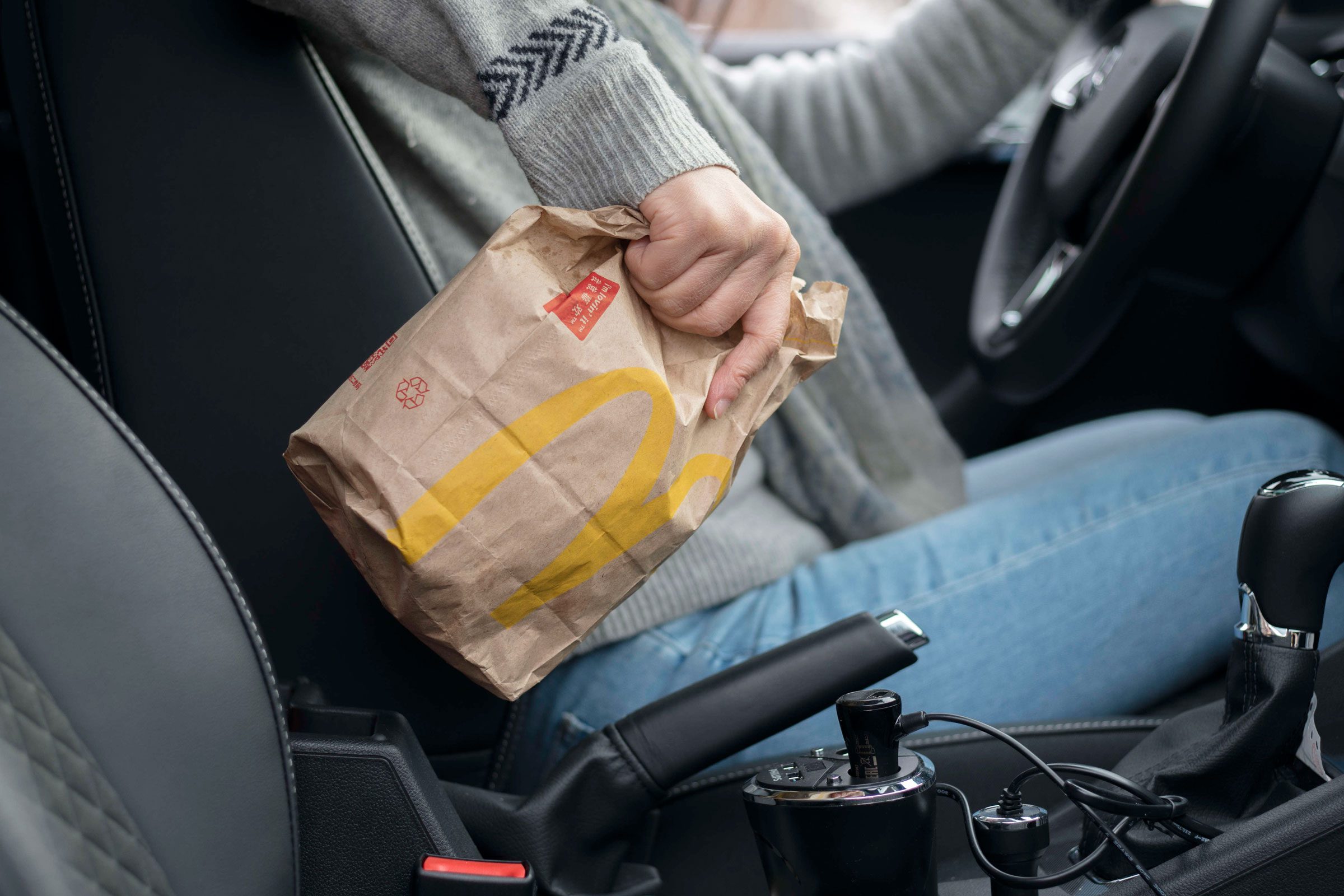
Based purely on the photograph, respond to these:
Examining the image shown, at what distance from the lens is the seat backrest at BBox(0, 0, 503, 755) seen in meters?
0.56

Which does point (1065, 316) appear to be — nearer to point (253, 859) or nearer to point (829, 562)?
point (829, 562)

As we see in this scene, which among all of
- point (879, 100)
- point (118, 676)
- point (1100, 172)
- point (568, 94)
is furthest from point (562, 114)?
point (879, 100)

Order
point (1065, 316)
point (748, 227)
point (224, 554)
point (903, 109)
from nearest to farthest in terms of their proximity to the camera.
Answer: point (748, 227) → point (224, 554) → point (1065, 316) → point (903, 109)

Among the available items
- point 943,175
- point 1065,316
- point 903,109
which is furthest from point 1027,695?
point 943,175

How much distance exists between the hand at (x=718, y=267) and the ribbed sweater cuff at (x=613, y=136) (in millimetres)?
12

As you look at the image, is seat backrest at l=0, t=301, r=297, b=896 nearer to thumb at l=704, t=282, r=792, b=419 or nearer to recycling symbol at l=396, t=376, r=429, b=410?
recycling symbol at l=396, t=376, r=429, b=410

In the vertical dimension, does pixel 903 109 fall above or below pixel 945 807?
above

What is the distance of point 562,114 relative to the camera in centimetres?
55

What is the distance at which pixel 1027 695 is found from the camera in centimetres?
77

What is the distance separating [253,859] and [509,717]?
0.93 feet

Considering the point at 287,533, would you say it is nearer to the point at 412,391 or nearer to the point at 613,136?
the point at 412,391

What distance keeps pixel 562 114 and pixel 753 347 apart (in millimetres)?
160

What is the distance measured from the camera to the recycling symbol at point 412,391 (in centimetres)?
49

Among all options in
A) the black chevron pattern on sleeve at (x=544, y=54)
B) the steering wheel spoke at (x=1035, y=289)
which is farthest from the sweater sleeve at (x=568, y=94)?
the steering wheel spoke at (x=1035, y=289)
